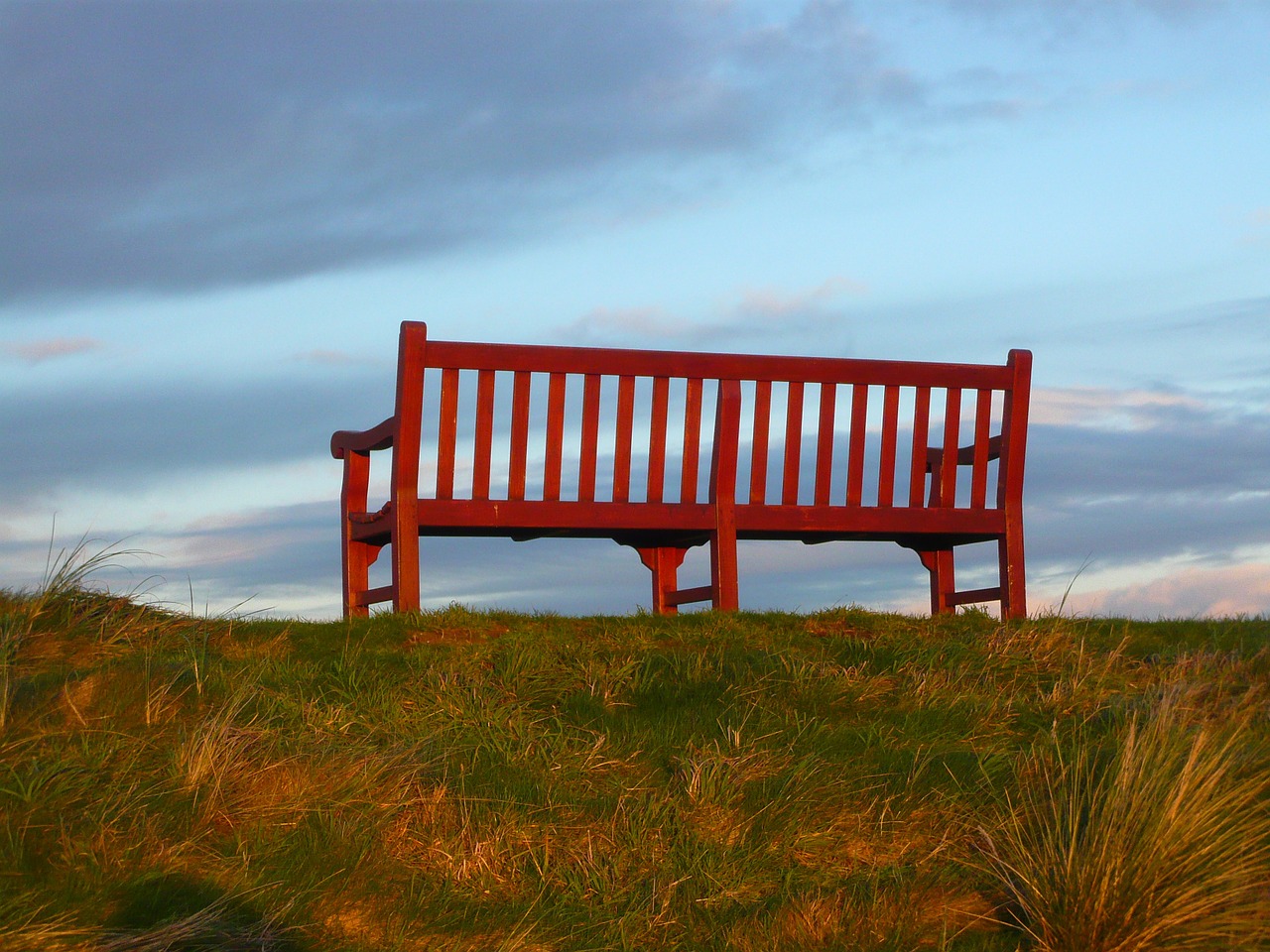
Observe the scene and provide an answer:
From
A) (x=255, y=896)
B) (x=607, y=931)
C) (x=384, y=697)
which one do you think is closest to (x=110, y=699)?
(x=384, y=697)

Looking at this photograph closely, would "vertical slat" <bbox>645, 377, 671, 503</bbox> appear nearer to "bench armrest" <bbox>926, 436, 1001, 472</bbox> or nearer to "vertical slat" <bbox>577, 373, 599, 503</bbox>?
"vertical slat" <bbox>577, 373, 599, 503</bbox>

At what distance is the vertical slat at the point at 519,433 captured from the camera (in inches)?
305

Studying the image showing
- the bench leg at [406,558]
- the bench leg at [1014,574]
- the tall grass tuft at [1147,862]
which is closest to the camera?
the tall grass tuft at [1147,862]

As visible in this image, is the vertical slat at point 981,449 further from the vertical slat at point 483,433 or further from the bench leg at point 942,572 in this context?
the vertical slat at point 483,433

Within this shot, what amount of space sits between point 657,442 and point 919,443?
173cm

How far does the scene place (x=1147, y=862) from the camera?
3961 millimetres

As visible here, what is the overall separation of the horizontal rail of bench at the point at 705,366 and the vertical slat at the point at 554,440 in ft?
0.36

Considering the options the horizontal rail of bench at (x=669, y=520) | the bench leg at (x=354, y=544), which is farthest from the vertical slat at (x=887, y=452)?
the bench leg at (x=354, y=544)

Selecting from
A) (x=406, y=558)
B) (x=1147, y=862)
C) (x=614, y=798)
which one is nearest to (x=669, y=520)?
(x=406, y=558)

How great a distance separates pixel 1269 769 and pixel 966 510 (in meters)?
3.93

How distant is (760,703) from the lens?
18.6 ft

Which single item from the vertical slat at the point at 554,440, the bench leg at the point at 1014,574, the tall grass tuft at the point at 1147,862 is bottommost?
the tall grass tuft at the point at 1147,862

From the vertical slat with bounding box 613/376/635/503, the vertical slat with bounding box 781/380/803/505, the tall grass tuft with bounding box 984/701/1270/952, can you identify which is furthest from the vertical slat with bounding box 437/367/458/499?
the tall grass tuft with bounding box 984/701/1270/952

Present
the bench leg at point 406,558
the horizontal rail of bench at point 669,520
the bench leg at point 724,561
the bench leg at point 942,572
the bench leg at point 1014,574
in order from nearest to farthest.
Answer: the bench leg at point 406,558, the horizontal rail of bench at point 669,520, the bench leg at point 724,561, the bench leg at point 1014,574, the bench leg at point 942,572
